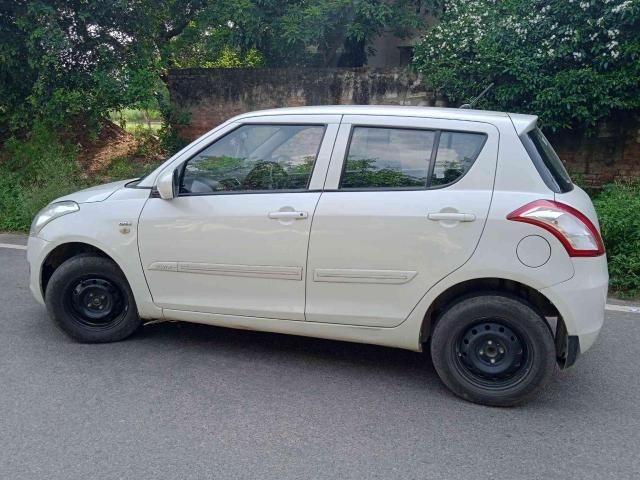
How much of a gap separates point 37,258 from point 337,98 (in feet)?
20.5

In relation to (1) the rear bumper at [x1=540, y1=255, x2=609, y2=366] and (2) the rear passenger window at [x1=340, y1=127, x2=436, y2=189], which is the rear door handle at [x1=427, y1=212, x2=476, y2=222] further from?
(1) the rear bumper at [x1=540, y1=255, x2=609, y2=366]

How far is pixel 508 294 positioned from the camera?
381 centimetres

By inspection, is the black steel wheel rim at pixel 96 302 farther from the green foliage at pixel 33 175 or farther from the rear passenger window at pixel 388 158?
the green foliage at pixel 33 175

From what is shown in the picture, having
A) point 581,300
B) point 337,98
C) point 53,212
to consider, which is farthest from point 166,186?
point 337,98

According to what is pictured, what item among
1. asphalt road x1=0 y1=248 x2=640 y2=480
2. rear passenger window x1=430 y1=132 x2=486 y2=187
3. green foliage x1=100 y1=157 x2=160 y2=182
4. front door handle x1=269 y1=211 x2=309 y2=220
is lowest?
asphalt road x1=0 y1=248 x2=640 y2=480

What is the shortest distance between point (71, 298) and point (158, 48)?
23.4ft

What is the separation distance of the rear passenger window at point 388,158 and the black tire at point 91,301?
1.82 meters

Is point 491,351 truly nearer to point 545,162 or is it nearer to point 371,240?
point 371,240

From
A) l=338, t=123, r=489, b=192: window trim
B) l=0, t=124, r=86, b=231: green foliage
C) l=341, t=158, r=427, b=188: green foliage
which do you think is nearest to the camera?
l=338, t=123, r=489, b=192: window trim

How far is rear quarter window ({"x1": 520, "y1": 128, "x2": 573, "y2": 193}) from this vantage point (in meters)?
3.77

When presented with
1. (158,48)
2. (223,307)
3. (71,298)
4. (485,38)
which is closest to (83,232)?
(71,298)

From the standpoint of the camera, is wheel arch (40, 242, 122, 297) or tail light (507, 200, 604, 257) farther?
wheel arch (40, 242, 122, 297)

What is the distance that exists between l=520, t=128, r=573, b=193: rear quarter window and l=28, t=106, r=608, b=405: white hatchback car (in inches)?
0.6

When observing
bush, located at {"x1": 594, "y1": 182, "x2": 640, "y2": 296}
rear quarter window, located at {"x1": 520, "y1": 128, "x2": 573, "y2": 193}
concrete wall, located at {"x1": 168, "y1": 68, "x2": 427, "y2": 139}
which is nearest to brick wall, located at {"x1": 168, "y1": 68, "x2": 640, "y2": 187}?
concrete wall, located at {"x1": 168, "y1": 68, "x2": 427, "y2": 139}
